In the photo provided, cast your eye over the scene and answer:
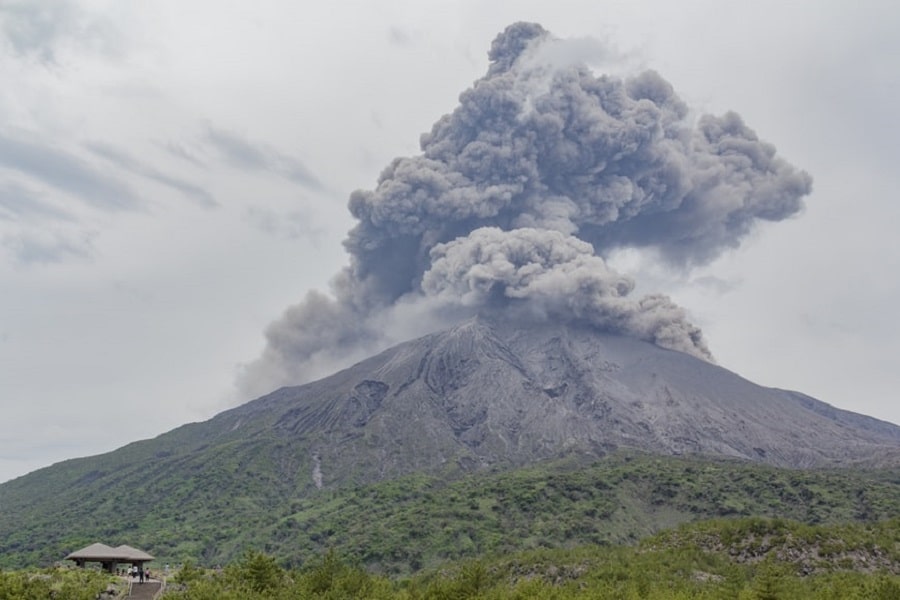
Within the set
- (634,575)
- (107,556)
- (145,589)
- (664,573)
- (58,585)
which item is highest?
(107,556)

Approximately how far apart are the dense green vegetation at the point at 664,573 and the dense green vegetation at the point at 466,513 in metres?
32.0

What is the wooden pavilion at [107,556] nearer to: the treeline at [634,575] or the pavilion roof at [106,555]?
the pavilion roof at [106,555]

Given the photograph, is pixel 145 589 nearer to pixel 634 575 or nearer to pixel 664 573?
pixel 634 575

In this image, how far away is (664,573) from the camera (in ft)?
213

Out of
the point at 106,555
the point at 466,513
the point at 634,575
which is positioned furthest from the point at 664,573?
the point at 466,513

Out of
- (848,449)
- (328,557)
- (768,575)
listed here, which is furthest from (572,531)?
(848,449)

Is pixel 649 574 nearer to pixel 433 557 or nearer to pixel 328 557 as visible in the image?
pixel 328 557

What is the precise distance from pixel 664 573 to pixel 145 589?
4099cm

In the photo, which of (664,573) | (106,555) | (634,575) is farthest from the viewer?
(664,573)

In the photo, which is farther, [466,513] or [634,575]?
[466,513]

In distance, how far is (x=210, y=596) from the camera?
48781 mm

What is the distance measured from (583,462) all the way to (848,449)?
7654cm

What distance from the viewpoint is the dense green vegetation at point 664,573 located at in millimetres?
50875

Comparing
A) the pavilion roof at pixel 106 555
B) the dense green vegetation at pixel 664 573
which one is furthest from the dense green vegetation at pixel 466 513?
the pavilion roof at pixel 106 555
